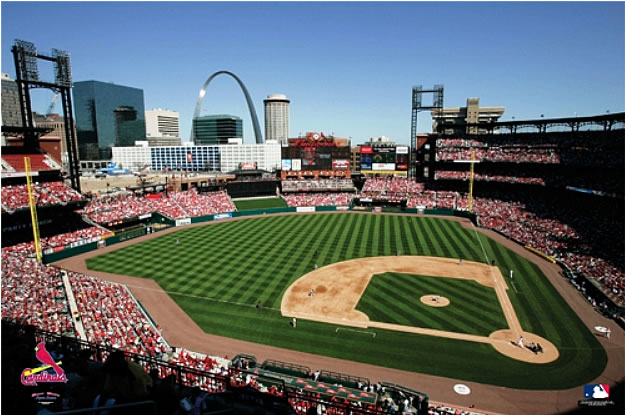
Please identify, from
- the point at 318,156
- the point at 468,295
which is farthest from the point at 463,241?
the point at 318,156

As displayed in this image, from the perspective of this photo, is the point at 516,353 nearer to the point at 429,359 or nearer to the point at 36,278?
the point at 429,359

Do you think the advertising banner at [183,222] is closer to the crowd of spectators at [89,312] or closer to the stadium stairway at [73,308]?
the crowd of spectators at [89,312]

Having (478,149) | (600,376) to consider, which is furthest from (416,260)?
(478,149)

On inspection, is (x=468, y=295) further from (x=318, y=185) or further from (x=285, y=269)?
(x=318, y=185)

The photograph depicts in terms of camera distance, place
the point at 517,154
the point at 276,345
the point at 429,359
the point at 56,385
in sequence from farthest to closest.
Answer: the point at 517,154, the point at 276,345, the point at 429,359, the point at 56,385

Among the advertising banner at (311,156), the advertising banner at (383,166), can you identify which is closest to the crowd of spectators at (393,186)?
the advertising banner at (383,166)

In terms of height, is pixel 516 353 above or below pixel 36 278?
below

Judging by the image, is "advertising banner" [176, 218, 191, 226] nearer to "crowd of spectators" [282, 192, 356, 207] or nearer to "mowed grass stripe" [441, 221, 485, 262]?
"crowd of spectators" [282, 192, 356, 207]
